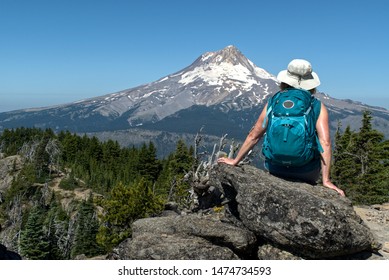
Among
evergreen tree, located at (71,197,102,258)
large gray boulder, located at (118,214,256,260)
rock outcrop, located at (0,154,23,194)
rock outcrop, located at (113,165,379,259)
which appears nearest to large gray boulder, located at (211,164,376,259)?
rock outcrop, located at (113,165,379,259)

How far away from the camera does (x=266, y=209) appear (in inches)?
283

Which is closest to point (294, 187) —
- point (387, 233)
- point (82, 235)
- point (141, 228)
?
point (141, 228)

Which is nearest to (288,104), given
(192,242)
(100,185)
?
(192,242)

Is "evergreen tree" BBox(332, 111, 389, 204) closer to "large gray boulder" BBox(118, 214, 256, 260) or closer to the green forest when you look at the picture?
the green forest

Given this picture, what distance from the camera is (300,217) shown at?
6.77m

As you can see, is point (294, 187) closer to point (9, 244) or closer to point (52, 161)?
point (9, 244)

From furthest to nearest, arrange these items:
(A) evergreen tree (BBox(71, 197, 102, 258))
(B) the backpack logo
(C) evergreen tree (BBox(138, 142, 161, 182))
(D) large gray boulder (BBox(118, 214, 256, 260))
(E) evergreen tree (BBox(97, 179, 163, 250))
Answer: (C) evergreen tree (BBox(138, 142, 161, 182)), (A) evergreen tree (BBox(71, 197, 102, 258)), (E) evergreen tree (BBox(97, 179, 163, 250)), (D) large gray boulder (BBox(118, 214, 256, 260)), (B) the backpack logo

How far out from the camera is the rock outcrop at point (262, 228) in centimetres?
670

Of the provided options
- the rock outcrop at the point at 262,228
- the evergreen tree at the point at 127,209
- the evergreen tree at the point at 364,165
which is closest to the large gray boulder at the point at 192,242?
the rock outcrop at the point at 262,228

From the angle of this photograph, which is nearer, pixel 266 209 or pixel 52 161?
pixel 266 209

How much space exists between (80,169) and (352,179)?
73.4 meters

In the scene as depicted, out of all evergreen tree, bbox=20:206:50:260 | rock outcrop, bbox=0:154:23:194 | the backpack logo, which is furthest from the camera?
rock outcrop, bbox=0:154:23:194

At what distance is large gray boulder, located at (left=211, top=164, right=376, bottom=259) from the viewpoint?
21.8ft

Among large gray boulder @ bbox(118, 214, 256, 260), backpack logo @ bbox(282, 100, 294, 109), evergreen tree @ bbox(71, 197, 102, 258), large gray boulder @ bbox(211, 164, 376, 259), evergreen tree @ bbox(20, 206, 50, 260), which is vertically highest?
backpack logo @ bbox(282, 100, 294, 109)
